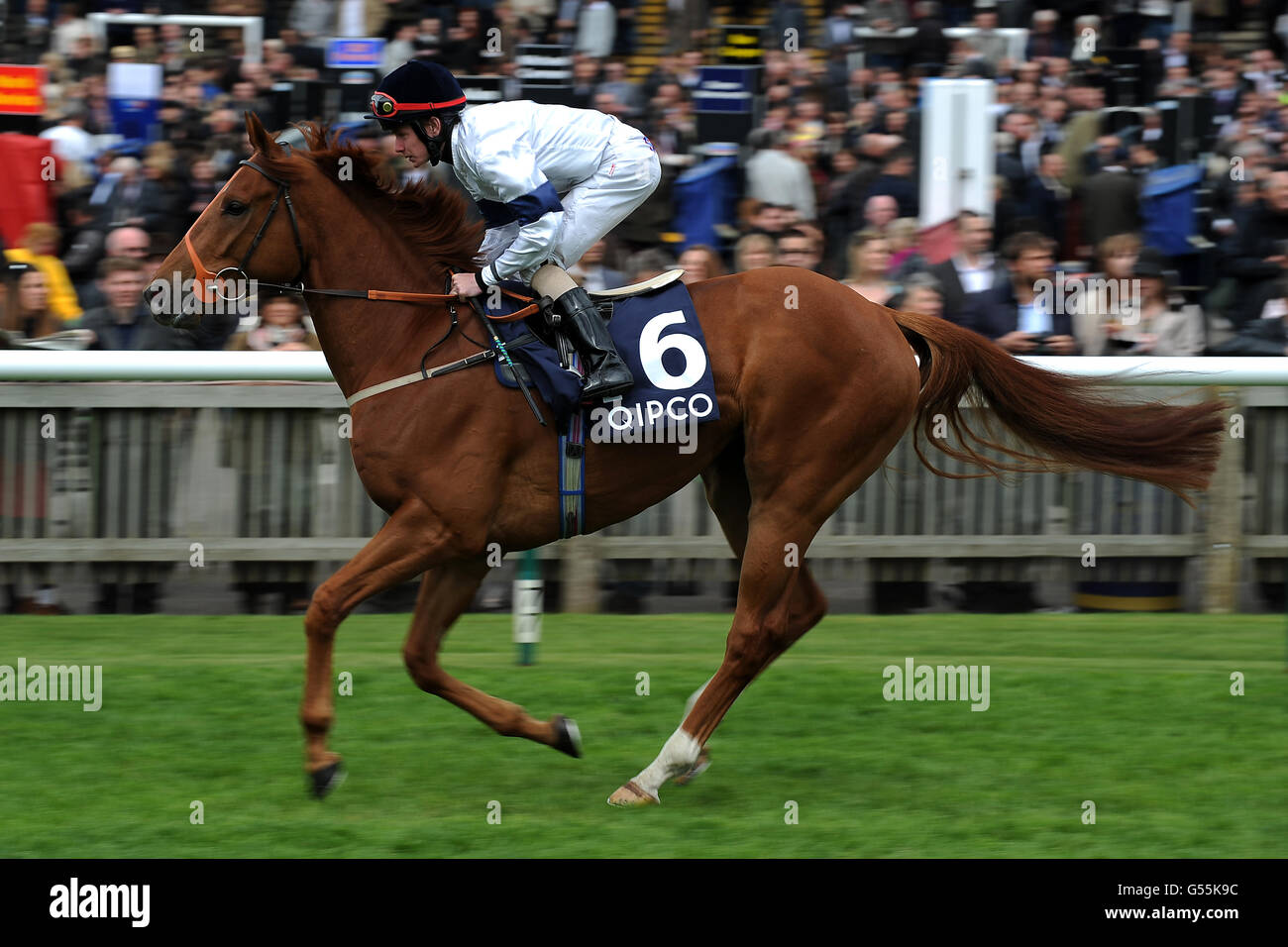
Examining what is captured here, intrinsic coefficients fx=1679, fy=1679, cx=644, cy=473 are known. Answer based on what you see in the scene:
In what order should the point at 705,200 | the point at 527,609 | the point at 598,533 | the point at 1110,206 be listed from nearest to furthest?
the point at 527,609, the point at 598,533, the point at 1110,206, the point at 705,200

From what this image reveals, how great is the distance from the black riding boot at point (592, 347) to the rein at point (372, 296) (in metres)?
0.14

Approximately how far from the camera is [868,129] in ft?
33.4

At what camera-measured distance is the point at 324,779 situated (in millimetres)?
4738

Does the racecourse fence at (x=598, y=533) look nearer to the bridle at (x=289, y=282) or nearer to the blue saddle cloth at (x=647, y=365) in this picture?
the bridle at (x=289, y=282)

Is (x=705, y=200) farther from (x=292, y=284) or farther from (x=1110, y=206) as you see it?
(x=292, y=284)

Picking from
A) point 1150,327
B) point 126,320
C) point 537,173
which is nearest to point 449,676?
point 537,173

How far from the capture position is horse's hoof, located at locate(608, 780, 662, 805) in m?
4.79

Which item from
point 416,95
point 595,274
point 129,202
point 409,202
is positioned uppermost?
point 416,95

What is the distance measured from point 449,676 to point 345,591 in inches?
18.7

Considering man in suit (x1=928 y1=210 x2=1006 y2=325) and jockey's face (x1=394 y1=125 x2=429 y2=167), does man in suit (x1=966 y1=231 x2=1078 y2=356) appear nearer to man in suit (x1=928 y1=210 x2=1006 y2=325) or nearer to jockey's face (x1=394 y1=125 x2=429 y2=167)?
man in suit (x1=928 y1=210 x2=1006 y2=325)

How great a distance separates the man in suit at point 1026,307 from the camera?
25.8 ft

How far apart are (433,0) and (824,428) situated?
7304mm

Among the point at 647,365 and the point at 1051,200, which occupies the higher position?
the point at 647,365

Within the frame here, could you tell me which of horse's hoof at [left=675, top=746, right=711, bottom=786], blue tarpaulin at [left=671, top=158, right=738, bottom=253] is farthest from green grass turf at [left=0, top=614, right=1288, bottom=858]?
blue tarpaulin at [left=671, top=158, right=738, bottom=253]
